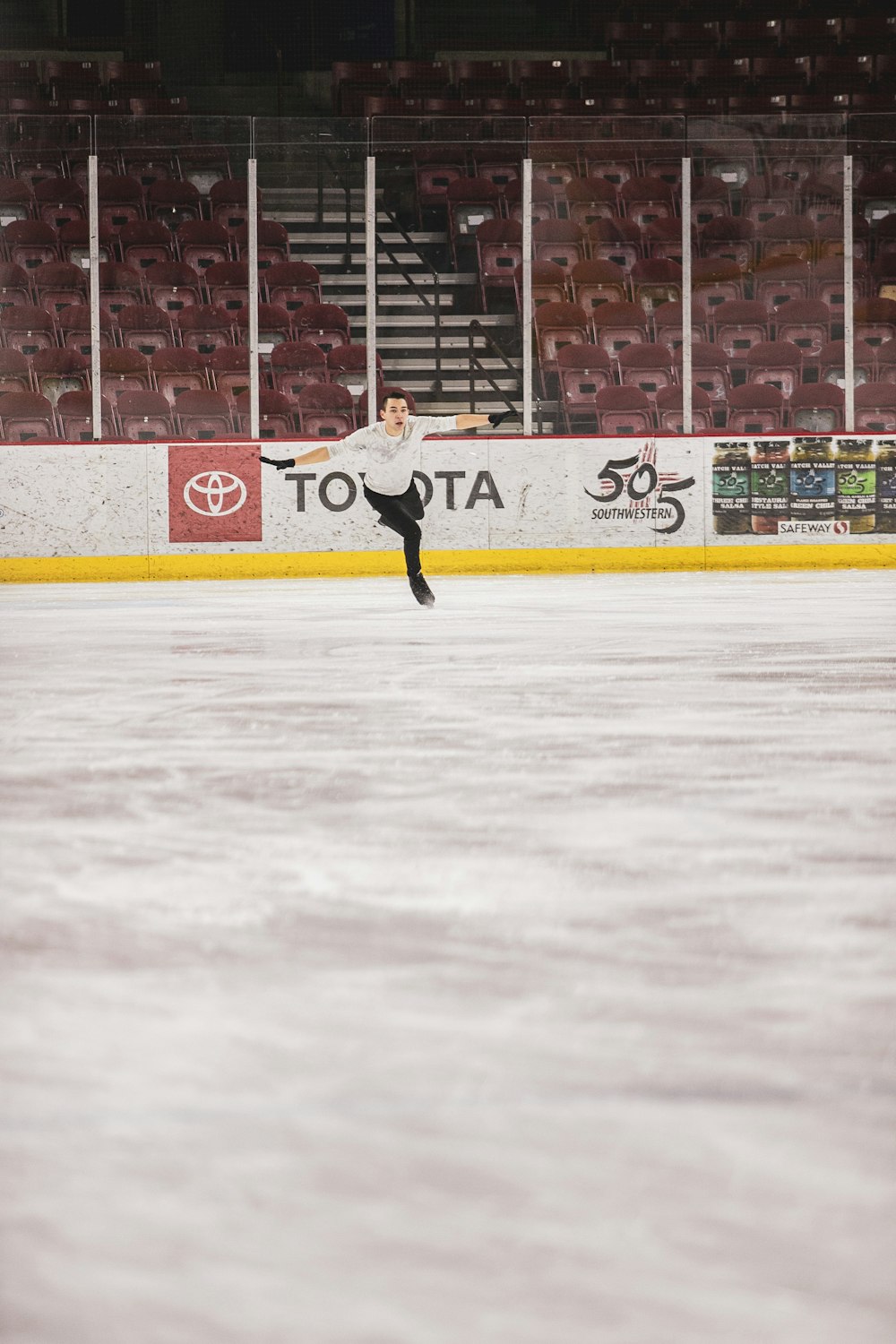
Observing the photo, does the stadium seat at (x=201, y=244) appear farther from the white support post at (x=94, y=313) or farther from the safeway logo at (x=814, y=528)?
the safeway logo at (x=814, y=528)

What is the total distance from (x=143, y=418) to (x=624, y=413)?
3.79m

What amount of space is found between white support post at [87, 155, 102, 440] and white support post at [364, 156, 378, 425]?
81.7 inches

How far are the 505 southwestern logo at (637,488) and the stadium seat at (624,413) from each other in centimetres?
38

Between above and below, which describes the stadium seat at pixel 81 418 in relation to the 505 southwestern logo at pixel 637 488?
above

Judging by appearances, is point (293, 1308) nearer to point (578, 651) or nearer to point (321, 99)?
point (578, 651)

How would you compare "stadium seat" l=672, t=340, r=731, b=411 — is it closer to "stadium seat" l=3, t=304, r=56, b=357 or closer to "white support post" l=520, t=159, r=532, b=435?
"white support post" l=520, t=159, r=532, b=435

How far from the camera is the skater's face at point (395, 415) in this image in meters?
9.16

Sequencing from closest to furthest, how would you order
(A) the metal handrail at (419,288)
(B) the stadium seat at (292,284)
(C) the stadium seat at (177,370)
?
(C) the stadium seat at (177,370) < (B) the stadium seat at (292,284) < (A) the metal handrail at (419,288)

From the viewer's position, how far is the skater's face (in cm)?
916

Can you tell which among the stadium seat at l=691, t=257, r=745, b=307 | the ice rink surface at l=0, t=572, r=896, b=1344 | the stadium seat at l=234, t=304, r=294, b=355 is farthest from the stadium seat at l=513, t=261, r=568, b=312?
the ice rink surface at l=0, t=572, r=896, b=1344

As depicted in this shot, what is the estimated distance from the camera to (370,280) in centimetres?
1302

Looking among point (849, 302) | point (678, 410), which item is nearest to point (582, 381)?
point (678, 410)

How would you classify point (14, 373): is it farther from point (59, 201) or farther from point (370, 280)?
→ point (370, 280)

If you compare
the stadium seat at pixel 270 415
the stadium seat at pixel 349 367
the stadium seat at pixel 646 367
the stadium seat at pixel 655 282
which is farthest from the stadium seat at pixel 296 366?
the stadium seat at pixel 655 282
